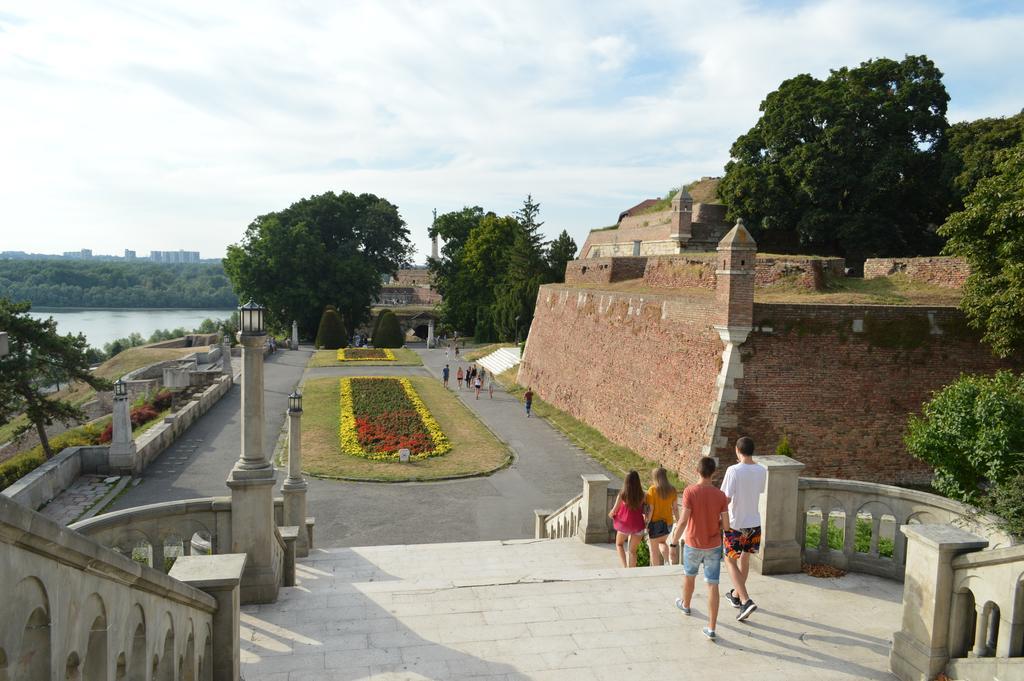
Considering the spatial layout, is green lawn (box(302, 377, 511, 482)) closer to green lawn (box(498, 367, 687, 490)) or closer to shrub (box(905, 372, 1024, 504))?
green lawn (box(498, 367, 687, 490))

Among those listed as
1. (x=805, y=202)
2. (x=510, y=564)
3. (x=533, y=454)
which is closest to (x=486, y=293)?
(x=805, y=202)

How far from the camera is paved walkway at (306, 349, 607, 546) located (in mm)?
13531

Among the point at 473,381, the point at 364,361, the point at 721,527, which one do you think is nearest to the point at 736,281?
the point at 721,527

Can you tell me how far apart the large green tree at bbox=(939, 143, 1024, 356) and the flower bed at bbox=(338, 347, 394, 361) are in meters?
31.2

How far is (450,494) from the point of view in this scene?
16.0m

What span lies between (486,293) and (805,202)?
1102 inches

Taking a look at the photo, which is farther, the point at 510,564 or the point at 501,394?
the point at 501,394

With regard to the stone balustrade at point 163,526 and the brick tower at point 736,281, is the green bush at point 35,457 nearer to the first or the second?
the stone balustrade at point 163,526

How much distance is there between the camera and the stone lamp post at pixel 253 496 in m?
6.30

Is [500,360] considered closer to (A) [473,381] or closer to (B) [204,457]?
(A) [473,381]

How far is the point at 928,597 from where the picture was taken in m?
4.81

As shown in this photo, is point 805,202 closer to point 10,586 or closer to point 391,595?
point 391,595

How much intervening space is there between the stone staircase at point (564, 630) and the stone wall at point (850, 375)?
27.4ft

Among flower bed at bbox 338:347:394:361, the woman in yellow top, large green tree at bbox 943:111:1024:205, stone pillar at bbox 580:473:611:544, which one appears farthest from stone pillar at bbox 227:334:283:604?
flower bed at bbox 338:347:394:361
